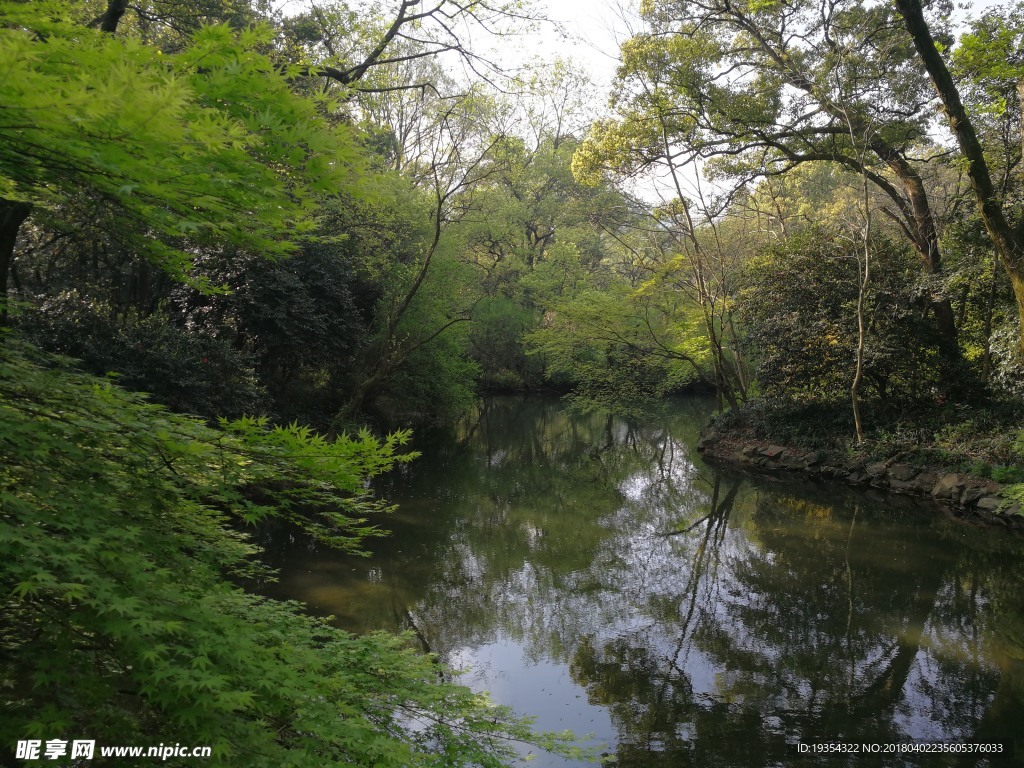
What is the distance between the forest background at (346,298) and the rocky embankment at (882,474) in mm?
413

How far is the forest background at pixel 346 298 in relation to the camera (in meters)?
1.94

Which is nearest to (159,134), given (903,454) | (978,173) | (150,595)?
(150,595)

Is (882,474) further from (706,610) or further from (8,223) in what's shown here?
(8,223)

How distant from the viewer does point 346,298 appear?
1205cm

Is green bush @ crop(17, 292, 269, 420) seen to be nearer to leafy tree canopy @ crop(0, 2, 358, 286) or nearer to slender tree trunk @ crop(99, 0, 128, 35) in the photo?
slender tree trunk @ crop(99, 0, 128, 35)

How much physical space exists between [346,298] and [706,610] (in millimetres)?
8541

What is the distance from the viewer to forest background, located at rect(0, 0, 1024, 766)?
1.94 metres

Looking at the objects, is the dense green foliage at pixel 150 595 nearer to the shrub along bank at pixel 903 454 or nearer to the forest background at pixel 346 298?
the forest background at pixel 346 298

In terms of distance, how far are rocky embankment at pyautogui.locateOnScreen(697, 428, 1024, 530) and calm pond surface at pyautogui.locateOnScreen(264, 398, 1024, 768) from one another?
420mm

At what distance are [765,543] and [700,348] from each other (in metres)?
7.37

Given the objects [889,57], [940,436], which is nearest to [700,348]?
[940,436]

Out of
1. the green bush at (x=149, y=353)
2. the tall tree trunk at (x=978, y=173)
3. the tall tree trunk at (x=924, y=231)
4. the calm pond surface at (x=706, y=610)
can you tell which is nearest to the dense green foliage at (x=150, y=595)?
the calm pond surface at (x=706, y=610)

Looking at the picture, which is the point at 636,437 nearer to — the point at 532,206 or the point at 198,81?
the point at 532,206

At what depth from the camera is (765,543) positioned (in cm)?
827
